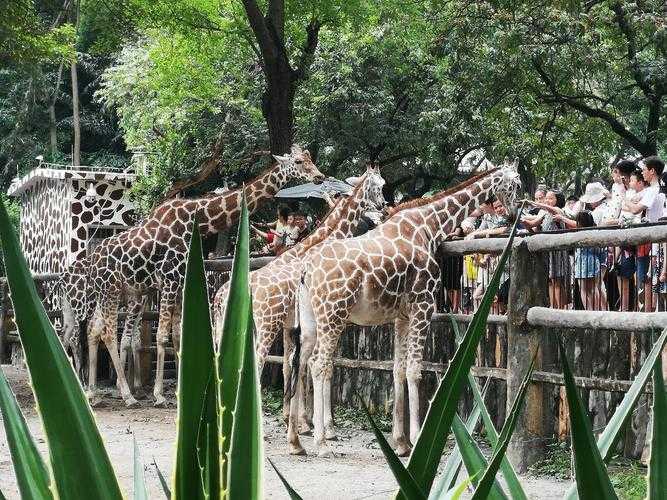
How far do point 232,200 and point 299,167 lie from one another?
0.78 metres

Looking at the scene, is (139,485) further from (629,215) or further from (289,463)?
(629,215)

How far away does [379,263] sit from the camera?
8.30 meters

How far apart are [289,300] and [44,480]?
24.8 ft

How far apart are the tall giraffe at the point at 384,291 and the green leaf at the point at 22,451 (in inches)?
265

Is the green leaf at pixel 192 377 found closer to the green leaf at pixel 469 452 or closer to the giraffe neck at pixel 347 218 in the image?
the green leaf at pixel 469 452

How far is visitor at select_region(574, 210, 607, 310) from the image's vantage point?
7664 millimetres

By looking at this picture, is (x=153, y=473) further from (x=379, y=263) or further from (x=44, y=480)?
(x=44, y=480)

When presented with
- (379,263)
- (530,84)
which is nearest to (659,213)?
(379,263)

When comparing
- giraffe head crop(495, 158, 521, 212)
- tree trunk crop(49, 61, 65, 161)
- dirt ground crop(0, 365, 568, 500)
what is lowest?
dirt ground crop(0, 365, 568, 500)

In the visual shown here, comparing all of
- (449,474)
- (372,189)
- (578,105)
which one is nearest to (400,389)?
(372,189)

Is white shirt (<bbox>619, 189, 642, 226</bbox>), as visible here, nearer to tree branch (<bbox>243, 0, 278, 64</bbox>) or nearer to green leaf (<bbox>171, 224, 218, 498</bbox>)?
tree branch (<bbox>243, 0, 278, 64</bbox>)

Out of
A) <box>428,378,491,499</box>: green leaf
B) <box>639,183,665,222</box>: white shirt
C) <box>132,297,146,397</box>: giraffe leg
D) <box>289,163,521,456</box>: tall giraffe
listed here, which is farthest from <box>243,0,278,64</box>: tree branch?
<box>428,378,491,499</box>: green leaf

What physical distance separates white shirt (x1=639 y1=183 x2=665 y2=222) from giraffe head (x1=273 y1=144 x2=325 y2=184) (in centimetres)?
372

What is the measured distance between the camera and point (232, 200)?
454 inches
